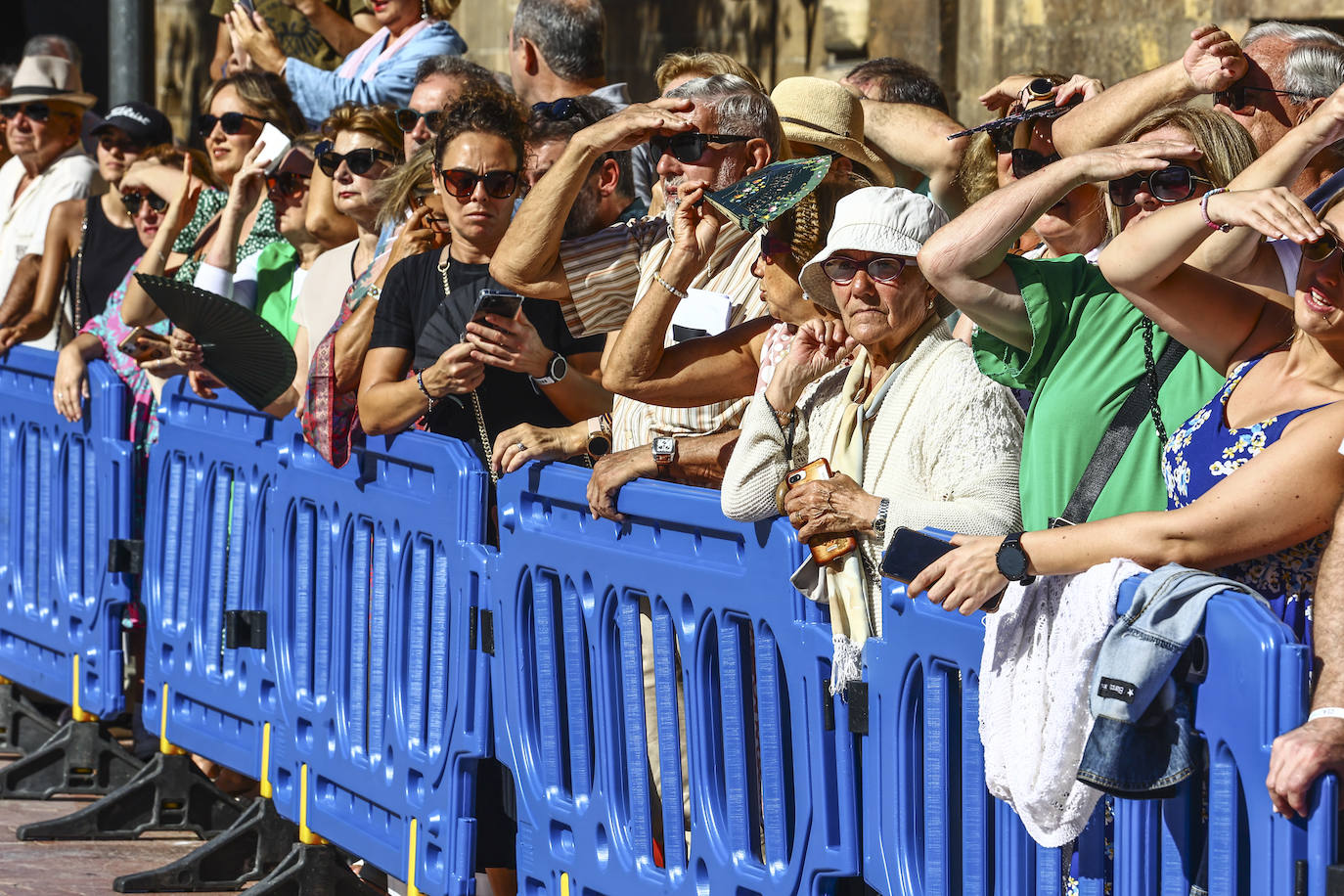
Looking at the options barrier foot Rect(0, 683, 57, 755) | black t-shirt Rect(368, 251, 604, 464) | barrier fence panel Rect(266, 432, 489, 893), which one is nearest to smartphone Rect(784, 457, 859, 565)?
barrier fence panel Rect(266, 432, 489, 893)

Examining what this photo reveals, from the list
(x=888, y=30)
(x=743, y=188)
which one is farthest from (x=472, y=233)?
(x=888, y=30)

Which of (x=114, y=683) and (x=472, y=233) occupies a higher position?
(x=472, y=233)

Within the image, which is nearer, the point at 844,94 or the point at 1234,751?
the point at 1234,751

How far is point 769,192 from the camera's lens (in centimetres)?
420

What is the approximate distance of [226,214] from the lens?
6.92 meters

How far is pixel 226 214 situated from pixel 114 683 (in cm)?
175

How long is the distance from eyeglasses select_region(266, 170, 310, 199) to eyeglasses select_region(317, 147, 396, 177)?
401 mm

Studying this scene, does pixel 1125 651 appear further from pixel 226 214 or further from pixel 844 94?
pixel 226 214

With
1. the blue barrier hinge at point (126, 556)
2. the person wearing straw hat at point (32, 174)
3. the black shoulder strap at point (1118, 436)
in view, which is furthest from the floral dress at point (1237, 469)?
the person wearing straw hat at point (32, 174)

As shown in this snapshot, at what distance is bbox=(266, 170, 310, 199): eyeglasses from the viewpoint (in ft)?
22.4

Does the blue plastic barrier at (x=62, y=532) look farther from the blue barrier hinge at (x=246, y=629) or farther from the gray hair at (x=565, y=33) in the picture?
the gray hair at (x=565, y=33)

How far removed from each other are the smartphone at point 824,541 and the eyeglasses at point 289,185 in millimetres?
3426

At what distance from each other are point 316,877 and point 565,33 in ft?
9.79

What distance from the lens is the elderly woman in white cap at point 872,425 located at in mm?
3818
